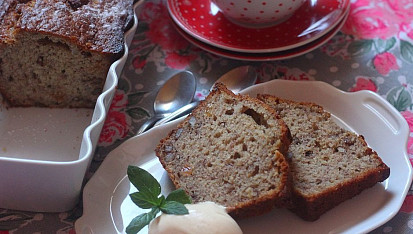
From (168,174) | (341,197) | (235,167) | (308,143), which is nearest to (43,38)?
(168,174)

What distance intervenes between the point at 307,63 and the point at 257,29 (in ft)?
0.96

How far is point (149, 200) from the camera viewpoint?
1701mm

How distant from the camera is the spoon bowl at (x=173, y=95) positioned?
223 cm

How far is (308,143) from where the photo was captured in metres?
1.98

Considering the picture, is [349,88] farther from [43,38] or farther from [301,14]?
[43,38]

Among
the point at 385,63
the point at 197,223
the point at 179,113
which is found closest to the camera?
the point at 197,223

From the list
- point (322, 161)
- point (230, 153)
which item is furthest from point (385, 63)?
point (230, 153)

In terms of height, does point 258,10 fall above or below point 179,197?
above

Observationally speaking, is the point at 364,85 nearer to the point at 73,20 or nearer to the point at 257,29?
the point at 257,29

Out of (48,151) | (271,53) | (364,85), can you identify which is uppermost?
(271,53)

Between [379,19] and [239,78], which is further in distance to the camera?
[379,19]

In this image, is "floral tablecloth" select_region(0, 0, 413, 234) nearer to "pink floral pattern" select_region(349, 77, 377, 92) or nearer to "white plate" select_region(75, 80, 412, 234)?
"pink floral pattern" select_region(349, 77, 377, 92)

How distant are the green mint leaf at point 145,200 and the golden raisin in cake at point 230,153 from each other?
162 mm

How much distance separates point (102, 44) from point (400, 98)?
1315 millimetres
